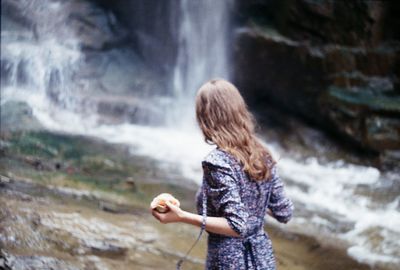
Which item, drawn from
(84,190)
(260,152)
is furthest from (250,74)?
(260,152)

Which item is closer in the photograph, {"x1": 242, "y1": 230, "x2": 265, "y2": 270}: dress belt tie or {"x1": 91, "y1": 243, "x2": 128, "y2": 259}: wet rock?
{"x1": 242, "y1": 230, "x2": 265, "y2": 270}: dress belt tie

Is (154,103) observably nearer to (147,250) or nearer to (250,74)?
(250,74)

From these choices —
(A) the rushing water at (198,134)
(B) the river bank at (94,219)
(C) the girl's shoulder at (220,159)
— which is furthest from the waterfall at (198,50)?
(C) the girl's shoulder at (220,159)

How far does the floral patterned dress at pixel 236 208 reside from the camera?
2.04 meters

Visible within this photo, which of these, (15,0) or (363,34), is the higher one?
(363,34)

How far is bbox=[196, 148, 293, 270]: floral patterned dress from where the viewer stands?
2.04 meters

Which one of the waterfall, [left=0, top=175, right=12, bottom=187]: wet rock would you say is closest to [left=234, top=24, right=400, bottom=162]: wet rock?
the waterfall

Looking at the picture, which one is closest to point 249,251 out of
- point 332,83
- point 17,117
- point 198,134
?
point 332,83

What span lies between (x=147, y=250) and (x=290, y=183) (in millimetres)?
2967

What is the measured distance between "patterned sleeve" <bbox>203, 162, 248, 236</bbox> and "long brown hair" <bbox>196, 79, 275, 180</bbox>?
11cm

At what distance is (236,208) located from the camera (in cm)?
204

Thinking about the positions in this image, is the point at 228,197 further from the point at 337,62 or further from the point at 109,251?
the point at 337,62

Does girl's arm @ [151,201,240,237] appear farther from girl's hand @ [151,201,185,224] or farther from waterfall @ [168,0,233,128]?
waterfall @ [168,0,233,128]

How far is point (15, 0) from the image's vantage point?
1073cm
